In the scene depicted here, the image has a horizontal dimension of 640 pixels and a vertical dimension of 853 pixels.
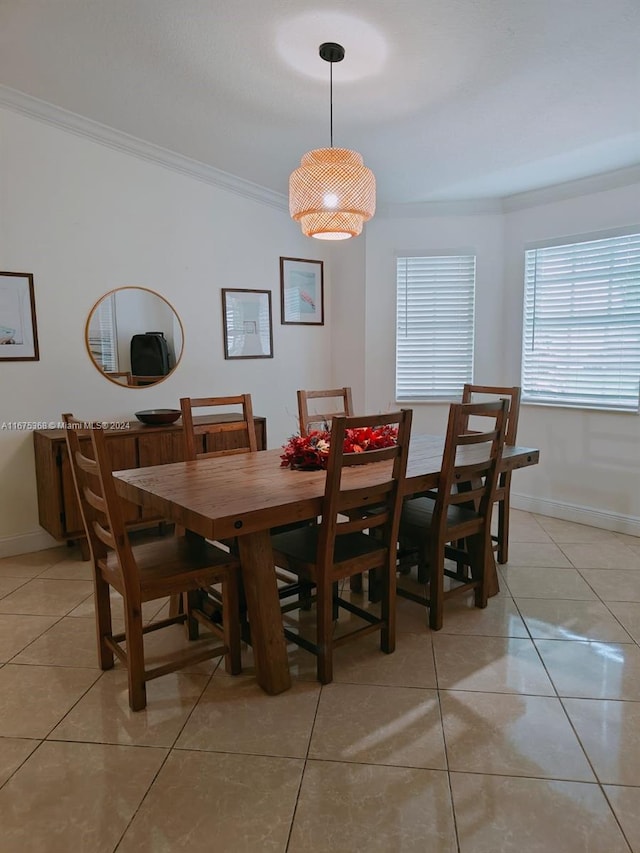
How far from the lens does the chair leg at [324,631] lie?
227cm

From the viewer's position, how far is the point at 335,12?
7.58 feet

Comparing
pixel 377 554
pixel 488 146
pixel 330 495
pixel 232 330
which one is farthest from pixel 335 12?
pixel 232 330

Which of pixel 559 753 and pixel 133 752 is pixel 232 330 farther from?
pixel 559 753

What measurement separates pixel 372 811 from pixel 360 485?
3.82ft

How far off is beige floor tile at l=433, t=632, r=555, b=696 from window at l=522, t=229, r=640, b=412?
7.69 feet

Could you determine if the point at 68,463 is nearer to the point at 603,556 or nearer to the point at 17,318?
the point at 17,318

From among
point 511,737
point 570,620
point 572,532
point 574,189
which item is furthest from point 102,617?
point 574,189

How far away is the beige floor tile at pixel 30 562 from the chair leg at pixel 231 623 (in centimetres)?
170

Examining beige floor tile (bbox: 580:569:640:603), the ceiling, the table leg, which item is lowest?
beige floor tile (bbox: 580:569:640:603)

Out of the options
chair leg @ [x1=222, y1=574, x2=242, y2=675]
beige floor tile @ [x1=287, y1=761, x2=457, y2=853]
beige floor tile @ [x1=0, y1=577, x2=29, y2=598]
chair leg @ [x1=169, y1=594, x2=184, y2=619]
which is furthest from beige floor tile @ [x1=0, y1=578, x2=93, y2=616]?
beige floor tile @ [x1=287, y1=761, x2=457, y2=853]

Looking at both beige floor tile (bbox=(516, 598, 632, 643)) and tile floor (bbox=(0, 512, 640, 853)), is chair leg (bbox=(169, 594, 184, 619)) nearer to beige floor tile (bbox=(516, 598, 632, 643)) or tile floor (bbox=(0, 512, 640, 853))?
tile floor (bbox=(0, 512, 640, 853))

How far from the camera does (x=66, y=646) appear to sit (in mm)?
2584

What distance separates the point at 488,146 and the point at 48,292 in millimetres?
3022

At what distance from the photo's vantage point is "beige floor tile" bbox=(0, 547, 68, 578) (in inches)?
135
